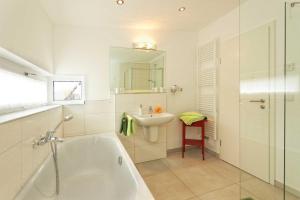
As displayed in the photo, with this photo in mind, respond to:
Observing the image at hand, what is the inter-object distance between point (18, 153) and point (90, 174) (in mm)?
1150

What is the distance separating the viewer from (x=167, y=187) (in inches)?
74.9

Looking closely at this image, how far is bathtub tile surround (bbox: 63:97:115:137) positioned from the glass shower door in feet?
7.41

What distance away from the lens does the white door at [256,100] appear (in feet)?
6.19

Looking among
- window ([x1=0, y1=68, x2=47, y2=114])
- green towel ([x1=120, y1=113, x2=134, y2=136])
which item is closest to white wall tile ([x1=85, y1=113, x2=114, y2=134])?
green towel ([x1=120, y1=113, x2=134, y2=136])

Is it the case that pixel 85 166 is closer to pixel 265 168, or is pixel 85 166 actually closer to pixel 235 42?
pixel 265 168

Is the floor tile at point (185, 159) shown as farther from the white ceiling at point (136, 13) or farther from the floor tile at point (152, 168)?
the white ceiling at point (136, 13)


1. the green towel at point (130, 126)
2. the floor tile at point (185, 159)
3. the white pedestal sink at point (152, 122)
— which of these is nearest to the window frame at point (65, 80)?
the green towel at point (130, 126)

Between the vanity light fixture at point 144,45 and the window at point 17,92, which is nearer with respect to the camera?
the window at point 17,92

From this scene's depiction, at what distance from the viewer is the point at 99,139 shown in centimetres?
→ 230

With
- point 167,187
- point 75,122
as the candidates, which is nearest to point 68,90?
point 75,122

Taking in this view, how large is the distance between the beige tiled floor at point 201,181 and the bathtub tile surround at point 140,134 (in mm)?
140

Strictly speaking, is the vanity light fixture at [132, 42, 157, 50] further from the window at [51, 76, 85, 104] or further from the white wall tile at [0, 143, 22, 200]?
the white wall tile at [0, 143, 22, 200]

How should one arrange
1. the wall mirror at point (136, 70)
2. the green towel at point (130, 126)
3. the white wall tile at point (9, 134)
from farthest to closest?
the wall mirror at point (136, 70), the green towel at point (130, 126), the white wall tile at point (9, 134)

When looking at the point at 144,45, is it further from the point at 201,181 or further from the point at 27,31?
the point at 201,181
